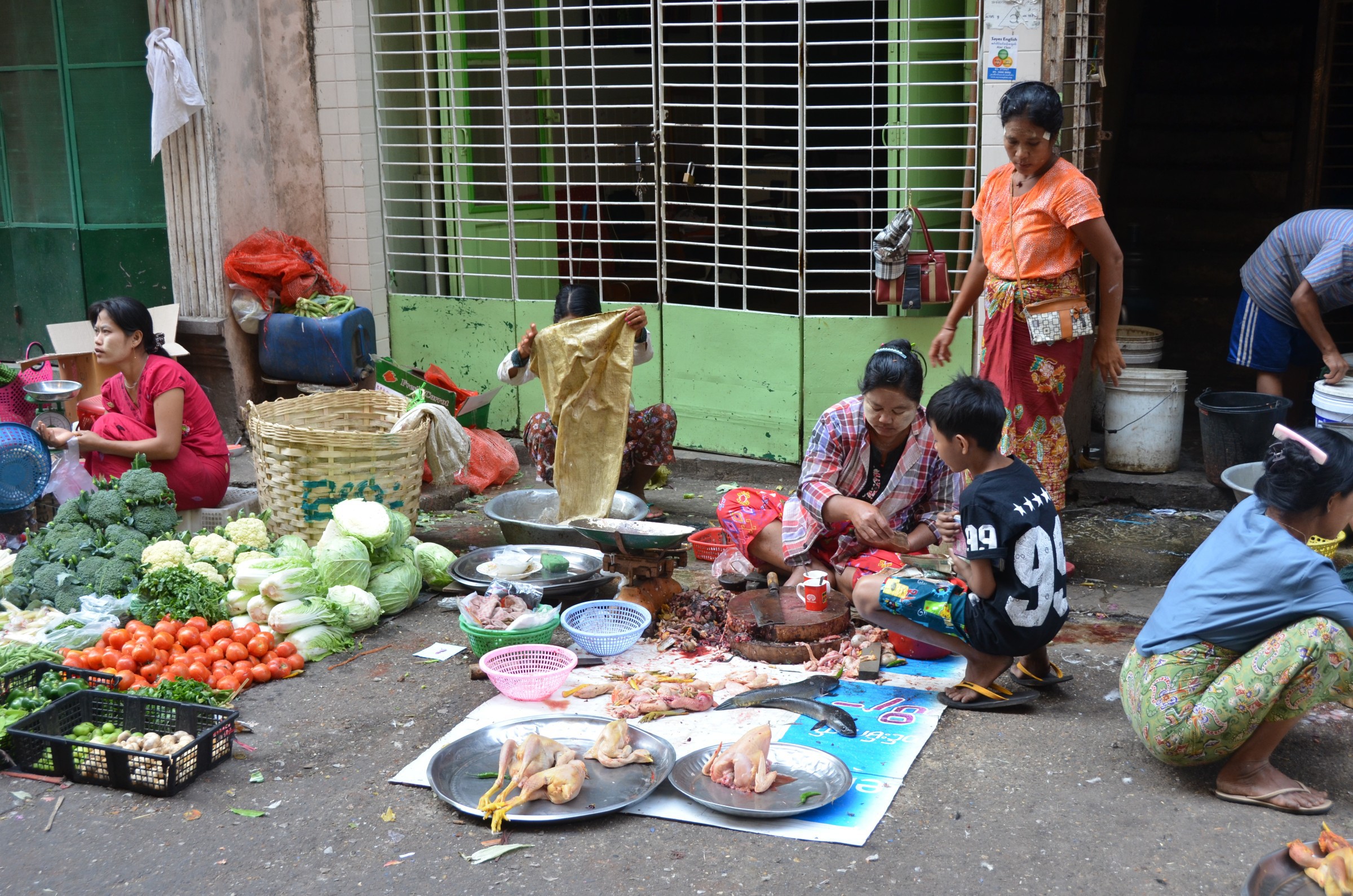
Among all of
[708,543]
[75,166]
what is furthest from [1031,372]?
[75,166]

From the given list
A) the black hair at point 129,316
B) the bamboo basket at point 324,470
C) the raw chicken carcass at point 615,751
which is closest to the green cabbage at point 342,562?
the bamboo basket at point 324,470

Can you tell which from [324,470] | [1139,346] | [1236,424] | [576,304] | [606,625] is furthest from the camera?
[1139,346]

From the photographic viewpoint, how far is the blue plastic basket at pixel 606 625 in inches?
182

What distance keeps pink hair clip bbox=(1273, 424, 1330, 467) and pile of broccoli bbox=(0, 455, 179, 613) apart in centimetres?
440

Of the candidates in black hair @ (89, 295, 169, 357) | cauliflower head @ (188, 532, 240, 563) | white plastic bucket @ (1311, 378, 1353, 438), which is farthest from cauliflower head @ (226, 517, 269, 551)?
white plastic bucket @ (1311, 378, 1353, 438)

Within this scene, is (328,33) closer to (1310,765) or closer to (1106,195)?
(1106,195)

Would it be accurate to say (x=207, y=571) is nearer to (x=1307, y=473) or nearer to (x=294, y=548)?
(x=294, y=548)

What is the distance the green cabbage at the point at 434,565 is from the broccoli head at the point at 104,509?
1.31 m

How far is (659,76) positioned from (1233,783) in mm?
4952

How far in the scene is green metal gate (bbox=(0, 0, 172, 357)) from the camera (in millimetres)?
8000

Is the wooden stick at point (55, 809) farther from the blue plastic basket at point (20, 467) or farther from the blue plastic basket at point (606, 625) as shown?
the blue plastic basket at point (20, 467)

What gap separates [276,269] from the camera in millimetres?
7484

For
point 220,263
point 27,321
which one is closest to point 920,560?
point 220,263

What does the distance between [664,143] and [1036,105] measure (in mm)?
2660
